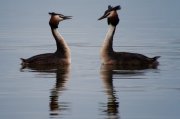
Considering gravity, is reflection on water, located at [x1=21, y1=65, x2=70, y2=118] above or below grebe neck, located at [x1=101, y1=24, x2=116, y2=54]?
below

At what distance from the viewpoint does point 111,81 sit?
17828 millimetres

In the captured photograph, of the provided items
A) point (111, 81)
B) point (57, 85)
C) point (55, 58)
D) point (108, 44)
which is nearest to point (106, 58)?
point (108, 44)

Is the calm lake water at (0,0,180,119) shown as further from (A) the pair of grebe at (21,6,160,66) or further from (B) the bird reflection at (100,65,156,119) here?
(A) the pair of grebe at (21,6,160,66)

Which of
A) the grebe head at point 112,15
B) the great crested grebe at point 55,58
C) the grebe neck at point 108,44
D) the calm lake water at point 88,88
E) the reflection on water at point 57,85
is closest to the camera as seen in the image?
the calm lake water at point 88,88

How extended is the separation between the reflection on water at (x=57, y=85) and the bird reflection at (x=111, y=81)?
81 cm

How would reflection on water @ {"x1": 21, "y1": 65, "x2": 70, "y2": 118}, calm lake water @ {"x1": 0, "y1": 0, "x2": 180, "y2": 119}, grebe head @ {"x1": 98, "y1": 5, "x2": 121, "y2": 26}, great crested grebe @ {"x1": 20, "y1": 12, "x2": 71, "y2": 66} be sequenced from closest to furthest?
1. calm lake water @ {"x1": 0, "y1": 0, "x2": 180, "y2": 119}
2. reflection on water @ {"x1": 21, "y1": 65, "x2": 70, "y2": 118}
3. great crested grebe @ {"x1": 20, "y1": 12, "x2": 71, "y2": 66}
4. grebe head @ {"x1": 98, "y1": 5, "x2": 121, "y2": 26}

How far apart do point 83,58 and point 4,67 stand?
3399 millimetres

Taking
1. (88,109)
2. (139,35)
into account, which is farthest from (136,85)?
(139,35)

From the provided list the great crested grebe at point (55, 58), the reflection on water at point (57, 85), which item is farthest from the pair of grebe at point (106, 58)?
the reflection on water at point (57, 85)

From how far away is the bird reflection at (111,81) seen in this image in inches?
545

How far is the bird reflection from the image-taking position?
13.8m

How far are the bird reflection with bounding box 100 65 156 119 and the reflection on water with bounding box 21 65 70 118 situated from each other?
809mm

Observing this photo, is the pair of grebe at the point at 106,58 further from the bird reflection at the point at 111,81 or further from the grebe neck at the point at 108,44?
the bird reflection at the point at 111,81

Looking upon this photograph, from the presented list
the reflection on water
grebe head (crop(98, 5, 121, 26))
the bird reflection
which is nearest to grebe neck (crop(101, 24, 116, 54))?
grebe head (crop(98, 5, 121, 26))
